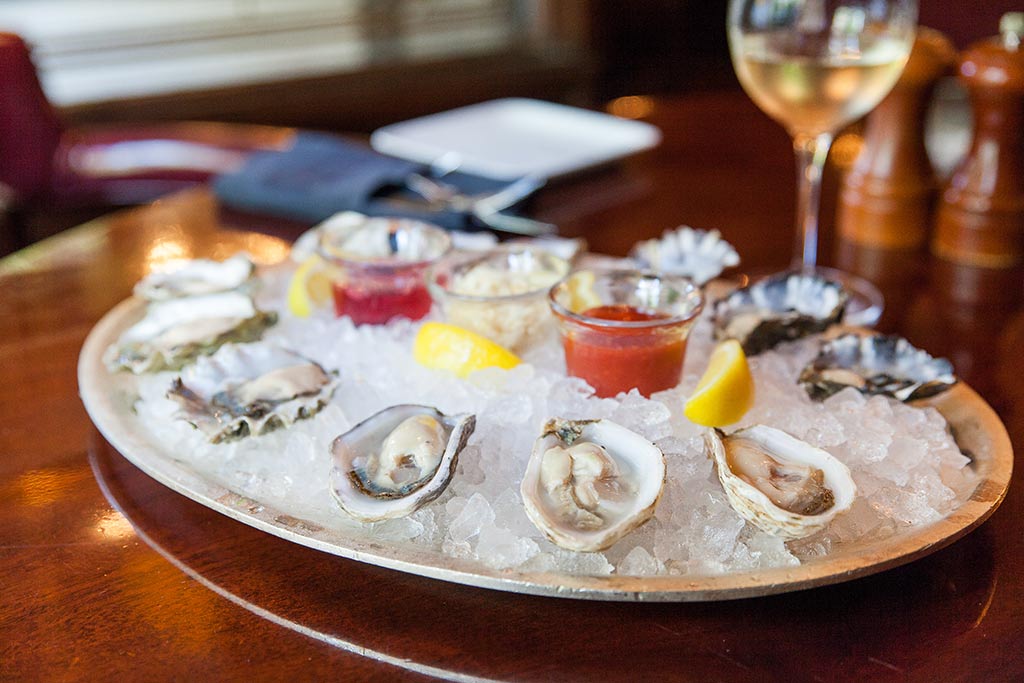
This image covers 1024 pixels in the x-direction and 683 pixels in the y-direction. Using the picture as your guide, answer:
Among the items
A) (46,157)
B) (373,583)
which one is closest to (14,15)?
(46,157)

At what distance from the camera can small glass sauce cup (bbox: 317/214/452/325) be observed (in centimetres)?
115

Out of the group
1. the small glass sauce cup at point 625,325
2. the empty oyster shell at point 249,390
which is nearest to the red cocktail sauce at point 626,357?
the small glass sauce cup at point 625,325

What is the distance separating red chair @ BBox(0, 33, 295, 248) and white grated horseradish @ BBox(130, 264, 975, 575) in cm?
124

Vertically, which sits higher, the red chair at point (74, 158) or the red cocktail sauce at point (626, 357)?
the red cocktail sauce at point (626, 357)

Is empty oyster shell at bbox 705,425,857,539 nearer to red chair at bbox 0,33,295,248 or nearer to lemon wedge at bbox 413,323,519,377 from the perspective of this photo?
lemon wedge at bbox 413,323,519,377

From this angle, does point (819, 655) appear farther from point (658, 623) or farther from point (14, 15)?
point (14, 15)

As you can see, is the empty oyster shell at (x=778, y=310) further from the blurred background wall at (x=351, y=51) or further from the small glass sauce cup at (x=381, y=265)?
the blurred background wall at (x=351, y=51)

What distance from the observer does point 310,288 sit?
3.90 feet

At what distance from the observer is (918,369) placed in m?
0.97

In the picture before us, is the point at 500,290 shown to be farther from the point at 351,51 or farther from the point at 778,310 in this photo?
the point at 351,51

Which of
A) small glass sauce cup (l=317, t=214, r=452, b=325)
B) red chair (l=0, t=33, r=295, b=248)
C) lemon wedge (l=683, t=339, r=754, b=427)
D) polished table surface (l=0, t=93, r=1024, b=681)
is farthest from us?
red chair (l=0, t=33, r=295, b=248)

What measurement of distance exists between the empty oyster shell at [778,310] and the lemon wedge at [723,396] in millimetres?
133

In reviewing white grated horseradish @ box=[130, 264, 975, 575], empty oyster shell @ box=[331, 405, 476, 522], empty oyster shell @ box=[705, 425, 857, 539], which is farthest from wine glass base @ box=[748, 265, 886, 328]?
empty oyster shell @ box=[331, 405, 476, 522]

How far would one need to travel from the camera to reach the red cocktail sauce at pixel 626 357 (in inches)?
37.0
